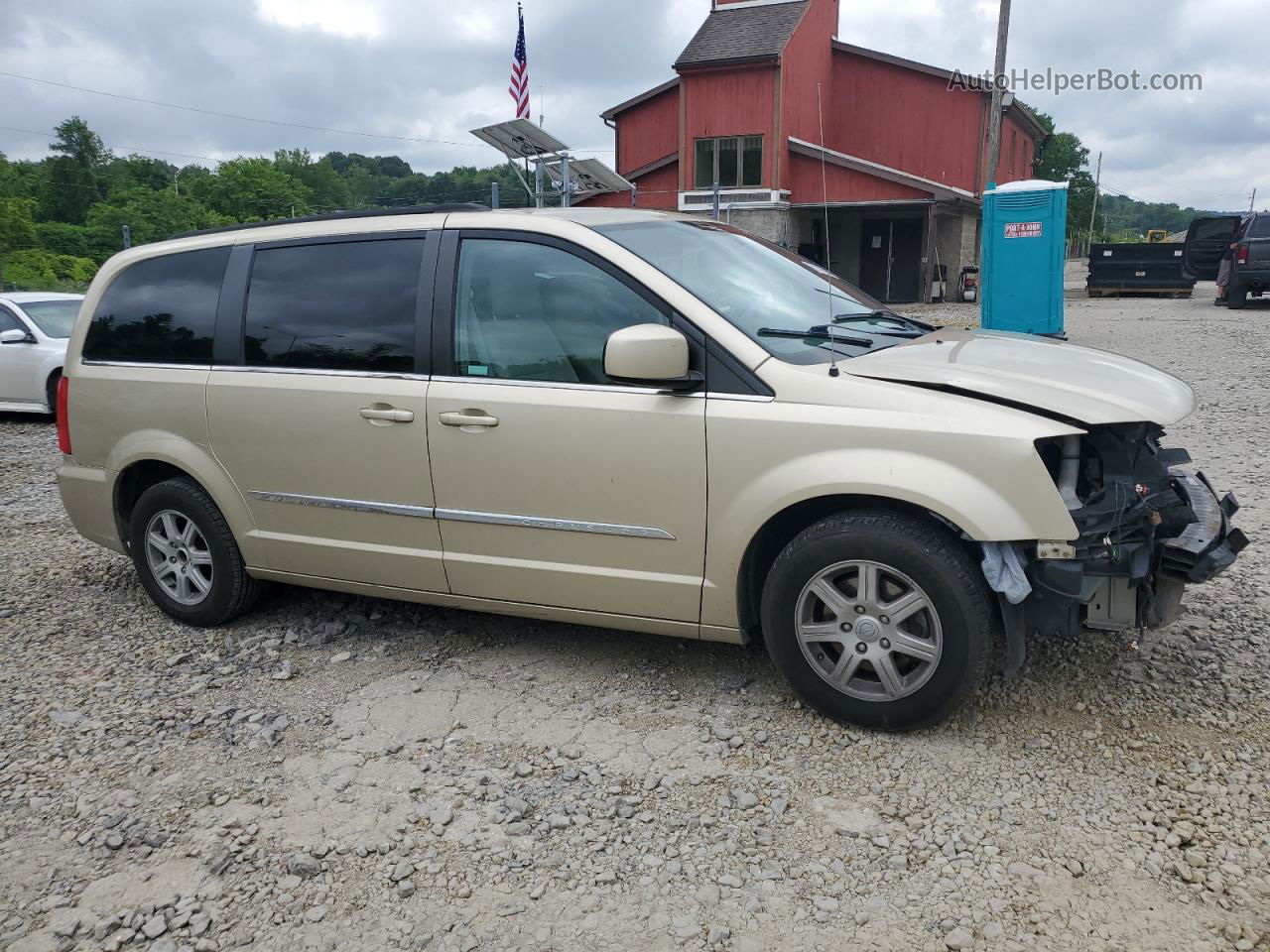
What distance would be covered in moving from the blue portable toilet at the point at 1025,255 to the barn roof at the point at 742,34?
14.8 m

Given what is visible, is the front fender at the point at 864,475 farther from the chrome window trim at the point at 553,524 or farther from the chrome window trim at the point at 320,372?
the chrome window trim at the point at 320,372

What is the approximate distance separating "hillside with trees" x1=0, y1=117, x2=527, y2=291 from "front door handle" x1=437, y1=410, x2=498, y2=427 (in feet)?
111

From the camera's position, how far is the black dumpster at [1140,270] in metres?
26.8

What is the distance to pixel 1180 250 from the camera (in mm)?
26172

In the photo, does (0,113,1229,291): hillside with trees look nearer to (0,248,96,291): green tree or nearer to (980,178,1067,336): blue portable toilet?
(0,248,96,291): green tree

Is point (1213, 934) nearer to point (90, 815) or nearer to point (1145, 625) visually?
point (1145, 625)

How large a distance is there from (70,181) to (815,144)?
64.8m

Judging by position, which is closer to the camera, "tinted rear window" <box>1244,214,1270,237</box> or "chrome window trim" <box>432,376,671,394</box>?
"chrome window trim" <box>432,376,671,394</box>

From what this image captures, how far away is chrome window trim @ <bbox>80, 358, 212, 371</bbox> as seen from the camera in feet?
15.1

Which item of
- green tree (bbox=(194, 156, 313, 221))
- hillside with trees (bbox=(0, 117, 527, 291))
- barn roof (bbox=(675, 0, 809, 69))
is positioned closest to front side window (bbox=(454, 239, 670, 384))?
barn roof (bbox=(675, 0, 809, 69))

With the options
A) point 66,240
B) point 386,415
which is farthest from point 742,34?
point 66,240

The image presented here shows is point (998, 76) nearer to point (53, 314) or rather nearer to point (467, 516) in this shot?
point (53, 314)

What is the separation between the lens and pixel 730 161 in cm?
2825

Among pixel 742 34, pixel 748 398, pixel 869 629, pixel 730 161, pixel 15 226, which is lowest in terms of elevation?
pixel 869 629
